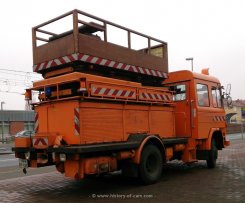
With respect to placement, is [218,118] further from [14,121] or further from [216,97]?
[14,121]

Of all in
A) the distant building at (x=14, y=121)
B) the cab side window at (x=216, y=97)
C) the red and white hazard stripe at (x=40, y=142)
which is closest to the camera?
the red and white hazard stripe at (x=40, y=142)

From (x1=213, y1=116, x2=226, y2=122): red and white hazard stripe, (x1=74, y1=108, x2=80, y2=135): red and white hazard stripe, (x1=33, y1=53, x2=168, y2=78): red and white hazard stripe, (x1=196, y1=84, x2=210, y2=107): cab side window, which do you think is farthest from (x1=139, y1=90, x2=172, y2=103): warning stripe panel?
(x1=213, y1=116, x2=226, y2=122): red and white hazard stripe

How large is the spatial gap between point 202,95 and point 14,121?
49006 mm

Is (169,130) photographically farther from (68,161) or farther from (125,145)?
(68,161)

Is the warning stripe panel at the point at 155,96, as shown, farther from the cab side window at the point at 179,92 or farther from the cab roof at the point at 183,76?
the cab roof at the point at 183,76

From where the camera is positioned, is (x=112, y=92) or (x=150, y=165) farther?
(x=150, y=165)

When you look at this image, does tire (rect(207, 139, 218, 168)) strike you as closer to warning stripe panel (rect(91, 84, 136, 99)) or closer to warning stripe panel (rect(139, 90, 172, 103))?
warning stripe panel (rect(139, 90, 172, 103))

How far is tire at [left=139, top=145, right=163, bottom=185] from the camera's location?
347 inches

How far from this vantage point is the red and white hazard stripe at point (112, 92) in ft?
26.0

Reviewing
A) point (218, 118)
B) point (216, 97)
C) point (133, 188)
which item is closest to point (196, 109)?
point (218, 118)

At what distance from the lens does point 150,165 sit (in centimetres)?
926

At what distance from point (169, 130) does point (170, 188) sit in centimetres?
218

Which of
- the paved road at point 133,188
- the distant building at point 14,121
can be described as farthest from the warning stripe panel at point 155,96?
the distant building at point 14,121

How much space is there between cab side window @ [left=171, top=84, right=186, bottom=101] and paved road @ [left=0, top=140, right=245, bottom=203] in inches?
88.0
